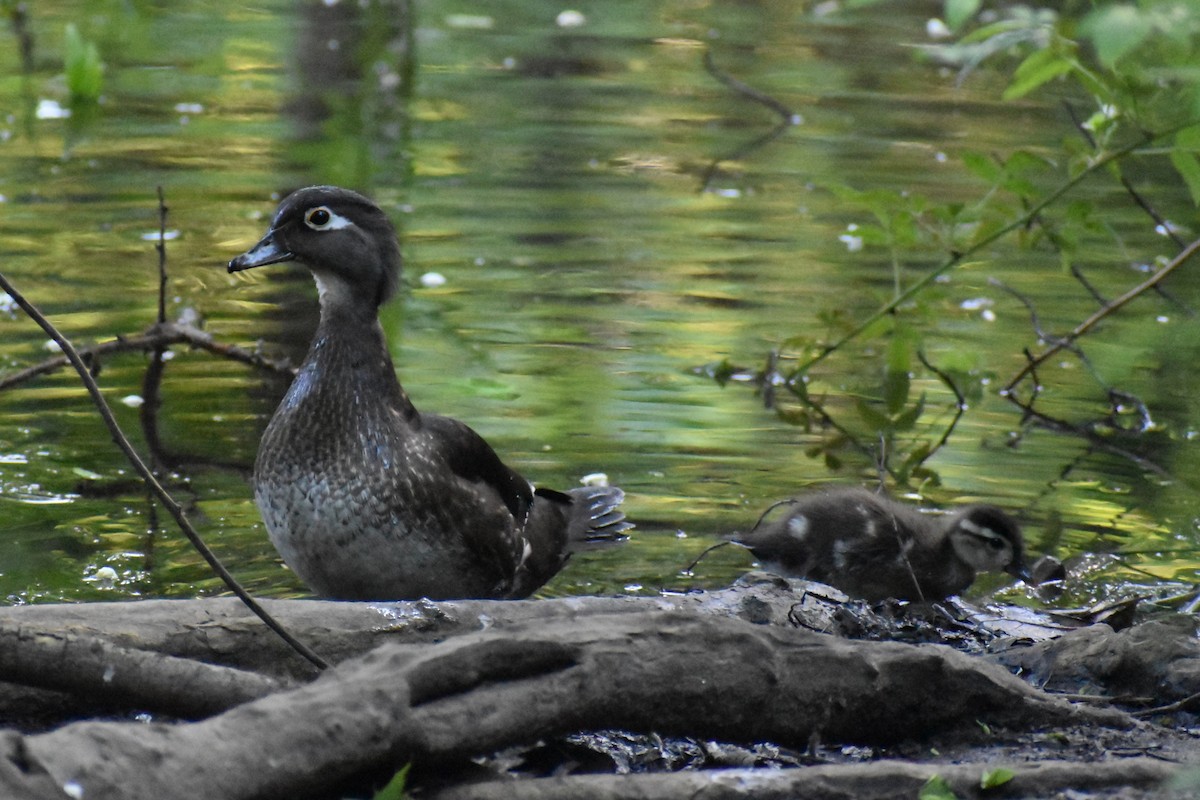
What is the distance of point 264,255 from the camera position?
481 cm

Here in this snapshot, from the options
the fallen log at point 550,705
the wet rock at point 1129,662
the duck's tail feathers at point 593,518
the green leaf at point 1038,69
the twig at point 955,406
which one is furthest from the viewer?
the twig at point 955,406

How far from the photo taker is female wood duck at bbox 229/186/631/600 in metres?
4.46

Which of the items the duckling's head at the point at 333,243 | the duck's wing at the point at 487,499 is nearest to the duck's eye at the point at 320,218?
the duckling's head at the point at 333,243

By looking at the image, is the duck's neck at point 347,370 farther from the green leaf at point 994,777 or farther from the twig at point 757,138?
the twig at point 757,138

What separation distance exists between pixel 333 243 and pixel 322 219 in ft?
0.24

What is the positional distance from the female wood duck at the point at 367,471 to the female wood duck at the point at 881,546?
0.72 m

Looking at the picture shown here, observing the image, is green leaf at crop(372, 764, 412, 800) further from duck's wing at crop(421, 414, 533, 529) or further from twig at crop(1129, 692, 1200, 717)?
duck's wing at crop(421, 414, 533, 529)

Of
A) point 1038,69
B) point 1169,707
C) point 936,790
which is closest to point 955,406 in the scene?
point 1038,69

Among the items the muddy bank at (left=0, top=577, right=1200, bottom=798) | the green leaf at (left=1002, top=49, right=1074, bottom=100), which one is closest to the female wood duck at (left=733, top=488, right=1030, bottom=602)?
the muddy bank at (left=0, top=577, right=1200, bottom=798)

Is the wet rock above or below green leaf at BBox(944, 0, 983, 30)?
below

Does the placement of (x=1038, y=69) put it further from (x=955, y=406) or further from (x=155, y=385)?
(x=155, y=385)

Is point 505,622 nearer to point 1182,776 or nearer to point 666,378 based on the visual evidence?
point 1182,776

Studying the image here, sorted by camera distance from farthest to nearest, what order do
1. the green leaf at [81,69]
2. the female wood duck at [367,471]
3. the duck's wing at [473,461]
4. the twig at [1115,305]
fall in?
the green leaf at [81,69], the twig at [1115,305], the duck's wing at [473,461], the female wood duck at [367,471]

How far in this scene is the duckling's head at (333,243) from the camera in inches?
189
